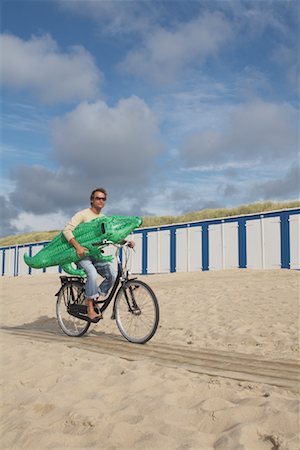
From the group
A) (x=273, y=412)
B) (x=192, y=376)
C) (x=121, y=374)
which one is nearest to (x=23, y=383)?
(x=121, y=374)

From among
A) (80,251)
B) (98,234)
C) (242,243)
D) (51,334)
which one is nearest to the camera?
(80,251)

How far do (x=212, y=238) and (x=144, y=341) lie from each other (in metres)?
15.1

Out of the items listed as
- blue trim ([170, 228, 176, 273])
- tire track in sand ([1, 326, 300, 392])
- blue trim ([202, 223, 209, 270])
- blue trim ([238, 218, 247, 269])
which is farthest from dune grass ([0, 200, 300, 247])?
tire track in sand ([1, 326, 300, 392])

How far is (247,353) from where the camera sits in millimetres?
6008

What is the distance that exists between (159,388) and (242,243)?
54.1ft

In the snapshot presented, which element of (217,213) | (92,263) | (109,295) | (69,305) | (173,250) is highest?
(217,213)

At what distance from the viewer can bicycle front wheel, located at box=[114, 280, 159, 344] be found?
632 centimetres

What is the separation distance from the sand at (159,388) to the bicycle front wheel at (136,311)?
0.21 metres

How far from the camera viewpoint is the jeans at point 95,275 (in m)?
7.01

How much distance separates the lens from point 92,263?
7.30 meters

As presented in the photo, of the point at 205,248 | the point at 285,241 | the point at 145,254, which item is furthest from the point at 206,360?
the point at 145,254

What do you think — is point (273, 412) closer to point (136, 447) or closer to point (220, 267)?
point (136, 447)

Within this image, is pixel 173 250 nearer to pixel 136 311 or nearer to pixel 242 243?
pixel 242 243

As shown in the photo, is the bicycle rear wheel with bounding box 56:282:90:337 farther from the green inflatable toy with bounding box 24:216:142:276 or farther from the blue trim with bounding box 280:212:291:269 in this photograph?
the blue trim with bounding box 280:212:291:269
